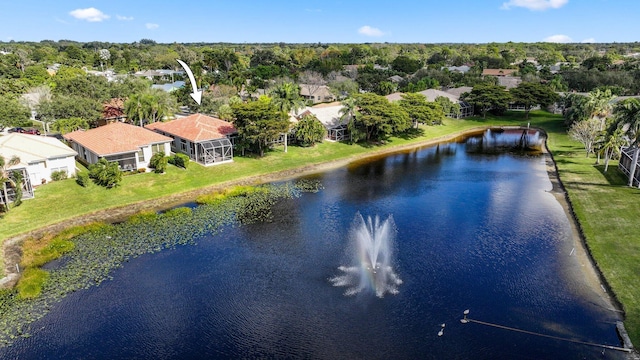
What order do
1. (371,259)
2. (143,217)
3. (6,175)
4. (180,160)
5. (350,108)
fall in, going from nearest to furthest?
(371,259)
(6,175)
(143,217)
(180,160)
(350,108)

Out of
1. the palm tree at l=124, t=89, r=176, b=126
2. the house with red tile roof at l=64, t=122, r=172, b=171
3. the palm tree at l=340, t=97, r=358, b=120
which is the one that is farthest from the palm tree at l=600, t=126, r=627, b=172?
the palm tree at l=124, t=89, r=176, b=126

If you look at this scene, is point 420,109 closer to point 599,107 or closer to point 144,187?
point 599,107

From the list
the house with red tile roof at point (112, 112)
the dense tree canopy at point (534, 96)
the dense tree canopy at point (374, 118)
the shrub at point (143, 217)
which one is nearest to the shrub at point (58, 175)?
the shrub at point (143, 217)

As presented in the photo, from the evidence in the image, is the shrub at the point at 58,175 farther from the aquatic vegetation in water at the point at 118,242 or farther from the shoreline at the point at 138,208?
the aquatic vegetation in water at the point at 118,242

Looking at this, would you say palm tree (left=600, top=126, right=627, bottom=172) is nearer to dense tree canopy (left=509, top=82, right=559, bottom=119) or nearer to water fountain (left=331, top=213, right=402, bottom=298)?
water fountain (left=331, top=213, right=402, bottom=298)

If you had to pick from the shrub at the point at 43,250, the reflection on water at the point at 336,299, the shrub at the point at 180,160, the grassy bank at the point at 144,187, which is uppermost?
the shrub at the point at 180,160

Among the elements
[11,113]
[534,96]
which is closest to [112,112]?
[11,113]
